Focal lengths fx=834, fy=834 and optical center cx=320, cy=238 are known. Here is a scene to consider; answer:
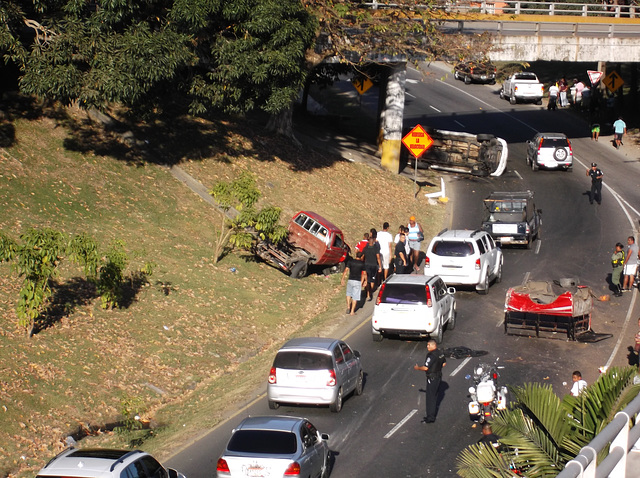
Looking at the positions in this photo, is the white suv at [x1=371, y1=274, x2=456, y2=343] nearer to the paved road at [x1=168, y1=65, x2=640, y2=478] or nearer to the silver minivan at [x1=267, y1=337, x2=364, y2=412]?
the paved road at [x1=168, y1=65, x2=640, y2=478]

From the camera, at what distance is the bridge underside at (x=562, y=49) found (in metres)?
40.2

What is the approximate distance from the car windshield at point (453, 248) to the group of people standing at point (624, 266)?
Result: 4461 millimetres

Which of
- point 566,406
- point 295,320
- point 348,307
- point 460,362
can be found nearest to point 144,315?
point 295,320

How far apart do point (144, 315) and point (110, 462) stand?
10249 millimetres

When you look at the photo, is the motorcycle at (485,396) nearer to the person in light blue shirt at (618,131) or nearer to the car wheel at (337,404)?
the car wheel at (337,404)

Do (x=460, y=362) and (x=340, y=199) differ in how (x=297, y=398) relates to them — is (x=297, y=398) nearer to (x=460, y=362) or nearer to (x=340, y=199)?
(x=460, y=362)

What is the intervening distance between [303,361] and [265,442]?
153 inches

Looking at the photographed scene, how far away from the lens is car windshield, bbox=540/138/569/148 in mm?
40625

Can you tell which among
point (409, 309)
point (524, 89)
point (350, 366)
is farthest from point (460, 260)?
point (524, 89)

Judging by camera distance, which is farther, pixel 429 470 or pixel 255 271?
pixel 255 271

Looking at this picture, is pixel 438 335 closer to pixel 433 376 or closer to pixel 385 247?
pixel 433 376

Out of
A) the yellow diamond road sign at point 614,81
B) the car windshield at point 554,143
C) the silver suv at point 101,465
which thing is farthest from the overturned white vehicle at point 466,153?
the silver suv at point 101,465

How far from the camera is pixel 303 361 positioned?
1631 cm

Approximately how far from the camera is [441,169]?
4153 centimetres
